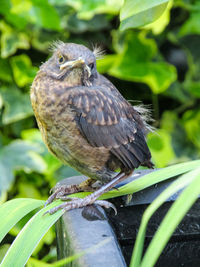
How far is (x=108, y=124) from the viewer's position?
5.71ft

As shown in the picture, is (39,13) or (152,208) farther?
(39,13)

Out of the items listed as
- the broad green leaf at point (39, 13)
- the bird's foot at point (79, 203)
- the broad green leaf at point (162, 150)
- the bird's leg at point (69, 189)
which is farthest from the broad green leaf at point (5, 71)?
the bird's foot at point (79, 203)

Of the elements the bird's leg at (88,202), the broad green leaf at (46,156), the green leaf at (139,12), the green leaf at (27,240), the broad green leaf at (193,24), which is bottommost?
the broad green leaf at (46,156)

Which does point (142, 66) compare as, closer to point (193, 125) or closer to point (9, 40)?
point (193, 125)

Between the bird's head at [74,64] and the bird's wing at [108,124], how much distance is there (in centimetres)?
5

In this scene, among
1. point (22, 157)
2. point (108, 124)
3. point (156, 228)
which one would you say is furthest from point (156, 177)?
point (22, 157)

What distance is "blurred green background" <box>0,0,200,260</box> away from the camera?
2727mm

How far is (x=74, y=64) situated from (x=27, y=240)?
2.55 ft

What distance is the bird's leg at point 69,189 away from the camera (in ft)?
5.58

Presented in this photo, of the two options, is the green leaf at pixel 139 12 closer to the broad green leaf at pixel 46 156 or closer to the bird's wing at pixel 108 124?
the bird's wing at pixel 108 124

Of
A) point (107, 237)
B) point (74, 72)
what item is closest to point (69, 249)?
point (107, 237)

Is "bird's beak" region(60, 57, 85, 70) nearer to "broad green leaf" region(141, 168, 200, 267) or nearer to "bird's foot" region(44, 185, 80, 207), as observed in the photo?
→ "bird's foot" region(44, 185, 80, 207)

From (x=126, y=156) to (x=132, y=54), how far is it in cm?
138

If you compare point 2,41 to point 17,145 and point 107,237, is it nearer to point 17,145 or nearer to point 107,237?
point 17,145
